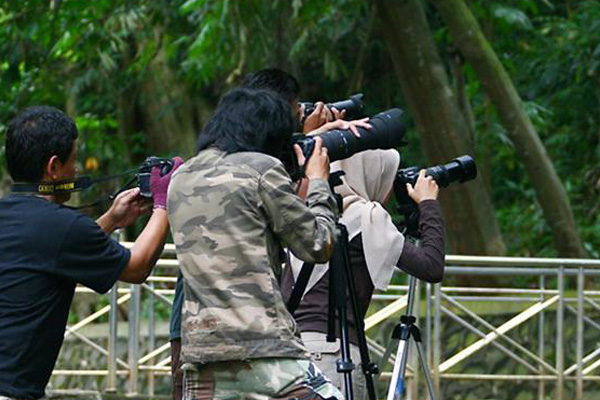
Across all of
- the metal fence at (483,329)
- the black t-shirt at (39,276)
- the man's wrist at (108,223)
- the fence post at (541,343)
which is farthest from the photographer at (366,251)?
the fence post at (541,343)

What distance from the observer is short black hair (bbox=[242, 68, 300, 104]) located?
535cm

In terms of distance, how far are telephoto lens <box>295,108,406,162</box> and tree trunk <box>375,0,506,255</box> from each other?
7.80 metres

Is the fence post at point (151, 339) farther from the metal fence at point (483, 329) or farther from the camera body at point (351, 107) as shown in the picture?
the camera body at point (351, 107)

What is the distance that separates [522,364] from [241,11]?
3.85 metres

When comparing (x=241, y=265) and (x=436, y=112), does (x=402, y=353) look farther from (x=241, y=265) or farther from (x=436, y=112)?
(x=436, y=112)

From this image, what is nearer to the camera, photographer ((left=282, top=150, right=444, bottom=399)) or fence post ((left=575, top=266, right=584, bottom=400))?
photographer ((left=282, top=150, right=444, bottom=399))

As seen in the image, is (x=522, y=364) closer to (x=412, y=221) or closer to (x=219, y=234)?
(x=412, y=221)

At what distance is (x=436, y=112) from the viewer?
13.1 metres

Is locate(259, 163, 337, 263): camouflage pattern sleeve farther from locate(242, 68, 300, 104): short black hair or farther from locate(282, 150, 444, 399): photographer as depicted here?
locate(242, 68, 300, 104): short black hair

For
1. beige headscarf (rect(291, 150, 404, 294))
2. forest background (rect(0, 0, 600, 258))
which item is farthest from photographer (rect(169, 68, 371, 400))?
forest background (rect(0, 0, 600, 258))

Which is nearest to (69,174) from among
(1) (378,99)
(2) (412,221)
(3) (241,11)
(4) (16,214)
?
(4) (16,214)

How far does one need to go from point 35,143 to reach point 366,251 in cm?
136

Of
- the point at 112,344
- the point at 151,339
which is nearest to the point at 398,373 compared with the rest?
the point at 112,344

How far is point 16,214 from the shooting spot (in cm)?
436
